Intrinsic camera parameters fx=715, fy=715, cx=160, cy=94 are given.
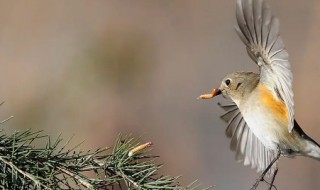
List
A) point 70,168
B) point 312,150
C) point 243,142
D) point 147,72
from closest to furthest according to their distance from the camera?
point 70,168
point 312,150
point 243,142
point 147,72

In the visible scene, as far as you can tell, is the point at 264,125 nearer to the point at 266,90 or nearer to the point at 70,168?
the point at 266,90

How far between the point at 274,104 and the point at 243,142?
0.18m

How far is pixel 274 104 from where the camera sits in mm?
1131

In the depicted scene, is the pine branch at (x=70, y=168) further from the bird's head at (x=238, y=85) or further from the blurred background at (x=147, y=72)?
the blurred background at (x=147, y=72)

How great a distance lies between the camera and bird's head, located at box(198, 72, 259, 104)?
1.17m

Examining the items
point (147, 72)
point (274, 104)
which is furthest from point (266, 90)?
point (147, 72)

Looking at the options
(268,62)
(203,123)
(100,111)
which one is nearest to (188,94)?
(203,123)

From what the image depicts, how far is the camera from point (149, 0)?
111 inches

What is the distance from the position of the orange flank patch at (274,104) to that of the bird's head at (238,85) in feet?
0.11

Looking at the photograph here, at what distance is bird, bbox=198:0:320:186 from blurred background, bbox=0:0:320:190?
988mm

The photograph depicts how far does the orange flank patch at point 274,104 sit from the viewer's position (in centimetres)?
113

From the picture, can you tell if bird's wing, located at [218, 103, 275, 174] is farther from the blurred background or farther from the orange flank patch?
the blurred background

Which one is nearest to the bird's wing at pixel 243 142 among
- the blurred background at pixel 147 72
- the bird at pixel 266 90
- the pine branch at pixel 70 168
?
the bird at pixel 266 90

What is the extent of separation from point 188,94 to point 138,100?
182 millimetres
